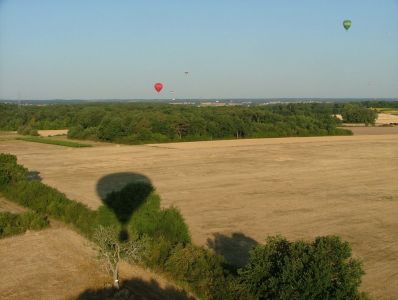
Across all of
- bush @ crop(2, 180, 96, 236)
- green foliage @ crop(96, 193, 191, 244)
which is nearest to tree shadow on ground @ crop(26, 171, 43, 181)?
bush @ crop(2, 180, 96, 236)

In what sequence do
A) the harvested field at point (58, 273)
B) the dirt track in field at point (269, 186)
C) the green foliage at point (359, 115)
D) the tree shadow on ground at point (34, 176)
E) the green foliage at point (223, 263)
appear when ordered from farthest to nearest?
1. the green foliage at point (359, 115)
2. the tree shadow on ground at point (34, 176)
3. the dirt track in field at point (269, 186)
4. the harvested field at point (58, 273)
5. the green foliage at point (223, 263)

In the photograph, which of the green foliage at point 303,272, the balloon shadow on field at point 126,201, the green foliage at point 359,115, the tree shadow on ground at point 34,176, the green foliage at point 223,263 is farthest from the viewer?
the green foliage at point 359,115

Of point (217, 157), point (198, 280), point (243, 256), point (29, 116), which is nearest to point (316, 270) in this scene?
point (198, 280)

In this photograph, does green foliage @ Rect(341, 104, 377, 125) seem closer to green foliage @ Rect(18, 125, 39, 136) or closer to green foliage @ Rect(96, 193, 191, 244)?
green foliage @ Rect(18, 125, 39, 136)

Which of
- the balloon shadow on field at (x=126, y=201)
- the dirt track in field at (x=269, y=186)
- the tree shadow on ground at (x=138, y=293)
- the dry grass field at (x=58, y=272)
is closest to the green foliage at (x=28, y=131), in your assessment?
the dirt track in field at (x=269, y=186)

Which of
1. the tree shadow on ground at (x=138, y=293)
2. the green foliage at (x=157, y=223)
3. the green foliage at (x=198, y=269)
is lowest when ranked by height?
the tree shadow on ground at (x=138, y=293)

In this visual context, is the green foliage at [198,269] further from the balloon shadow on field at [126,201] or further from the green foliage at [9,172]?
the green foliage at [9,172]

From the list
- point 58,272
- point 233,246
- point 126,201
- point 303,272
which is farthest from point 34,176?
point 303,272
